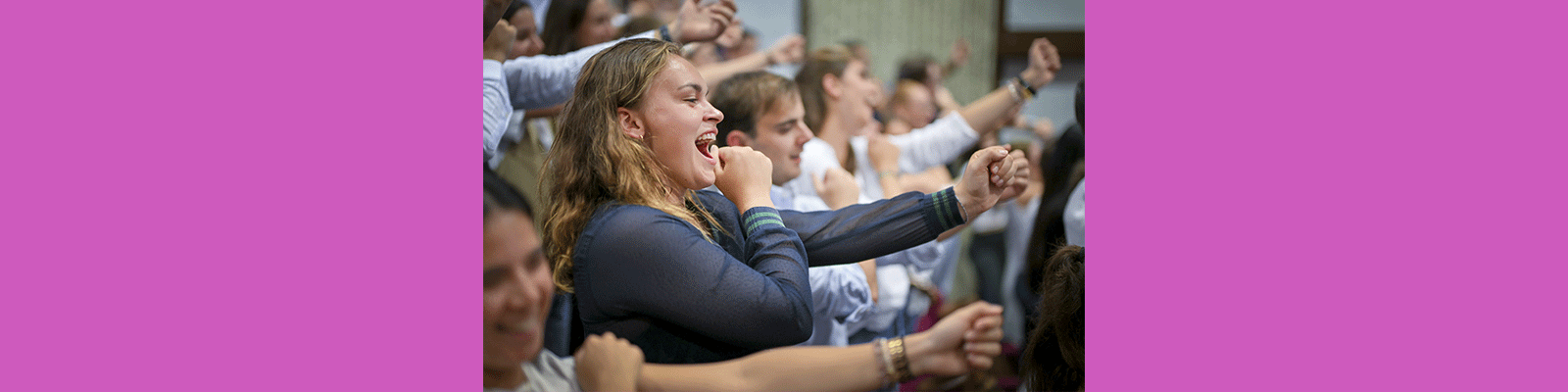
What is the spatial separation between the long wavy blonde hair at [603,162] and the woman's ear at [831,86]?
914 mm

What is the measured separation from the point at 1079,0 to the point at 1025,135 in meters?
0.80

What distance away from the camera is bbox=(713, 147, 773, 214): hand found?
1.73 m

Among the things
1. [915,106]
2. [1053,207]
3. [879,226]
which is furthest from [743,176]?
[915,106]

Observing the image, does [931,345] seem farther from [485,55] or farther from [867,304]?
[485,55]

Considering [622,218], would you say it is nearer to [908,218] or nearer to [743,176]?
[743,176]

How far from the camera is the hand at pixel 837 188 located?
2238mm

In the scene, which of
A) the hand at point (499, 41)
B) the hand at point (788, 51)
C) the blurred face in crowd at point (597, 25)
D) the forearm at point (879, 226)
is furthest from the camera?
the hand at point (788, 51)

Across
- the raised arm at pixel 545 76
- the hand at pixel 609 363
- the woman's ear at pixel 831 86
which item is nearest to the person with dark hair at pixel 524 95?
the raised arm at pixel 545 76

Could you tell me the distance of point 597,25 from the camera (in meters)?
2.01

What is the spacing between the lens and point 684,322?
161cm

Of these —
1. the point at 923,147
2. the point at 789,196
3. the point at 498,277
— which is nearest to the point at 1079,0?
the point at 923,147

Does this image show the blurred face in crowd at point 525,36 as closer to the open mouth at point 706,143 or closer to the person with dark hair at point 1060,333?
the open mouth at point 706,143

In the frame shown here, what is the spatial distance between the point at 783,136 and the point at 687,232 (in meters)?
0.53

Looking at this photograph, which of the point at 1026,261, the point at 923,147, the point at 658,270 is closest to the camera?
the point at 658,270
